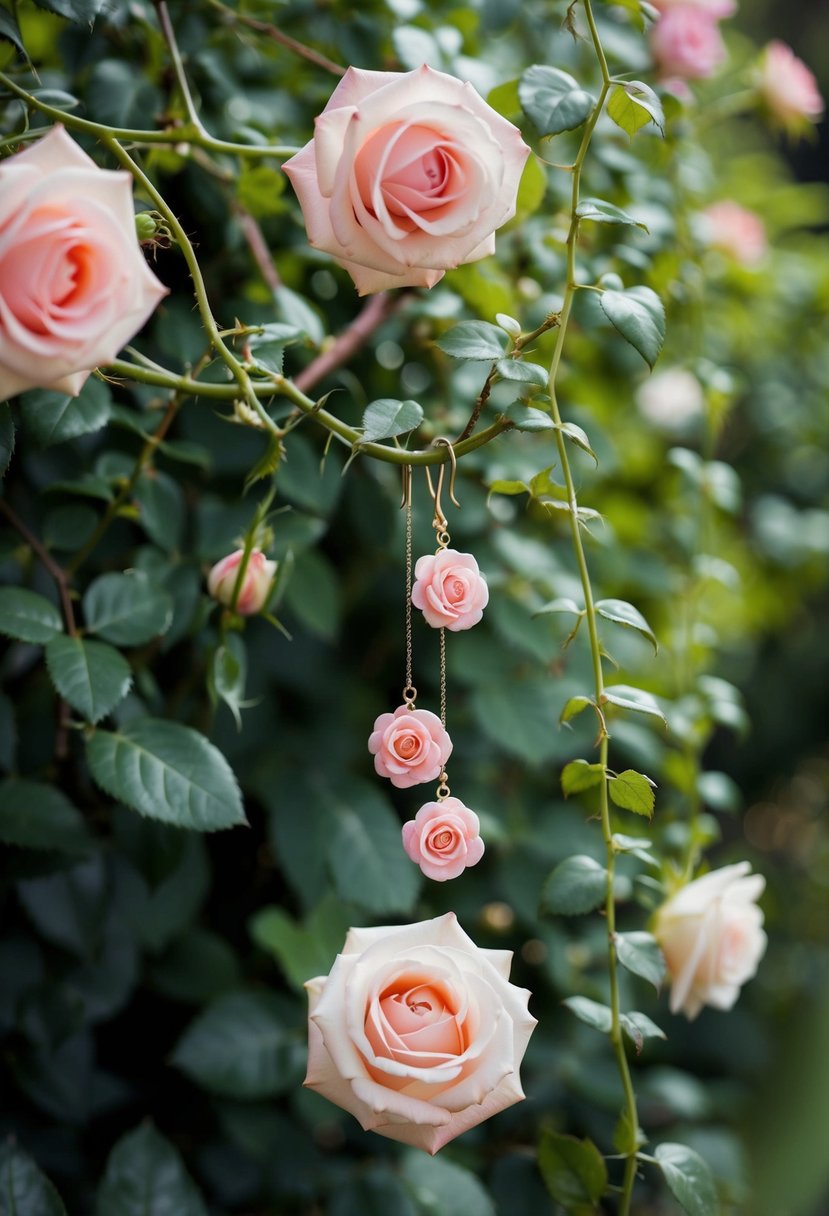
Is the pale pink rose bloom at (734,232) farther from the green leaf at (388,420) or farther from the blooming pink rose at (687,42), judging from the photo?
the green leaf at (388,420)

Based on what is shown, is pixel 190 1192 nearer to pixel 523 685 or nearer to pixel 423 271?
pixel 523 685

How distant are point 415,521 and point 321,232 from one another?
1.13 feet

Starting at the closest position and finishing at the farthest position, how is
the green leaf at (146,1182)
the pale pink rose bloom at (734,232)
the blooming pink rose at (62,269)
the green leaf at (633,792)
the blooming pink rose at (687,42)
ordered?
the blooming pink rose at (62,269) < the green leaf at (633,792) < the green leaf at (146,1182) < the blooming pink rose at (687,42) < the pale pink rose bloom at (734,232)

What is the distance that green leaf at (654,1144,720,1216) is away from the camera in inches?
20.1

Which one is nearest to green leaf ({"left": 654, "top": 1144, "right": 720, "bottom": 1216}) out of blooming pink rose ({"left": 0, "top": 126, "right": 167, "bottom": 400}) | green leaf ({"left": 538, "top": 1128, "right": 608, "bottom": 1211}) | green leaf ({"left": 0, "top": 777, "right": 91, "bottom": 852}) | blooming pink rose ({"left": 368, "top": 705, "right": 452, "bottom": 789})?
green leaf ({"left": 538, "top": 1128, "right": 608, "bottom": 1211})

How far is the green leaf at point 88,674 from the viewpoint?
0.51 metres

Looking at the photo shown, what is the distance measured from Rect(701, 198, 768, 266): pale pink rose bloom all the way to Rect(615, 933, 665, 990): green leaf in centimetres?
72

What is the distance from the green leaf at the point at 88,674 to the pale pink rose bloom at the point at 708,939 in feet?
1.11

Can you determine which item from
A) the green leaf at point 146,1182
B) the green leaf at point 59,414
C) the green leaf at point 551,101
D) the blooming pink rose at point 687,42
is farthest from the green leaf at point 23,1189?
the blooming pink rose at point 687,42

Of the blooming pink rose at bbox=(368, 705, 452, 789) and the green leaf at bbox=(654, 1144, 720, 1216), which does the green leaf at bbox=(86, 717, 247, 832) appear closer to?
the blooming pink rose at bbox=(368, 705, 452, 789)

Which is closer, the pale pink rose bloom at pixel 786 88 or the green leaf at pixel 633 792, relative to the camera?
the green leaf at pixel 633 792

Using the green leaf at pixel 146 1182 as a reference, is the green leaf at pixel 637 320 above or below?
above

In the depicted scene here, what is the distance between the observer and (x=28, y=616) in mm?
552

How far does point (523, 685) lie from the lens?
792mm
